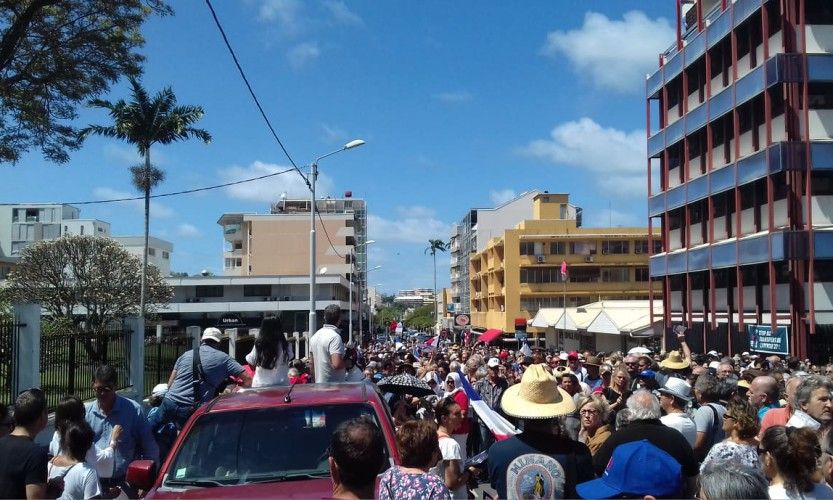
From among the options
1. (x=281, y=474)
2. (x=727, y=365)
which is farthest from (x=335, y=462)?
(x=727, y=365)

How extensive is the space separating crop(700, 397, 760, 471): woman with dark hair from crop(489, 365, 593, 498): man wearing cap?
4.11 feet

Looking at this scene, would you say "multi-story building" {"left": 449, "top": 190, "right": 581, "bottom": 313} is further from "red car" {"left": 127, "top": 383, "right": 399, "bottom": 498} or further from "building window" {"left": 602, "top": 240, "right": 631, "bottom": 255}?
"red car" {"left": 127, "top": 383, "right": 399, "bottom": 498}

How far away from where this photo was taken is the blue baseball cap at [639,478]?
14.4 feet

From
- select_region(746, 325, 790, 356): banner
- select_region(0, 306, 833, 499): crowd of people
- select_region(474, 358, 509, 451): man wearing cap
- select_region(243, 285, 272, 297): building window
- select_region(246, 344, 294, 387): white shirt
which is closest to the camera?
select_region(0, 306, 833, 499): crowd of people

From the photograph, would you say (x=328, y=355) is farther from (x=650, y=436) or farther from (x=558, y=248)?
(x=558, y=248)

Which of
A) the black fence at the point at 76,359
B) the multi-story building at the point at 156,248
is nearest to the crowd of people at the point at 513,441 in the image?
the black fence at the point at 76,359

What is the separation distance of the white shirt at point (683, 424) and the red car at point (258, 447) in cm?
247

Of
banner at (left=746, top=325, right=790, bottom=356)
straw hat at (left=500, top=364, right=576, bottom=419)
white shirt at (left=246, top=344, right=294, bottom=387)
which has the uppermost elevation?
straw hat at (left=500, top=364, right=576, bottom=419)

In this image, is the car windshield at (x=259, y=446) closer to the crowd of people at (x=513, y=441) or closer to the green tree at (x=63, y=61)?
the crowd of people at (x=513, y=441)

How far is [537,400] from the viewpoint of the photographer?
15.9ft

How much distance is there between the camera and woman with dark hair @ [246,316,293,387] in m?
8.03

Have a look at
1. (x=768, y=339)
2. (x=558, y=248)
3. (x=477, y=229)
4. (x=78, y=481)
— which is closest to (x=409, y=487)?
(x=78, y=481)

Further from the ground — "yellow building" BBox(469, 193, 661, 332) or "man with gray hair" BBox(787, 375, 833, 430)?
"yellow building" BBox(469, 193, 661, 332)

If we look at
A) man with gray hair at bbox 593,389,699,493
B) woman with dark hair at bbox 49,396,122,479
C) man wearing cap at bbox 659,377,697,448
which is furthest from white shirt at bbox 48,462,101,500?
man wearing cap at bbox 659,377,697,448
